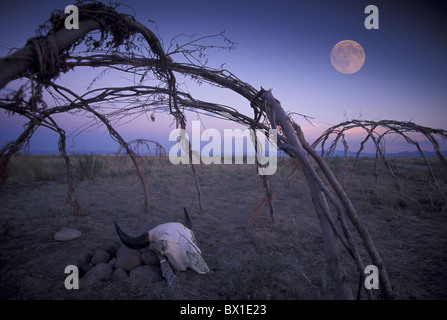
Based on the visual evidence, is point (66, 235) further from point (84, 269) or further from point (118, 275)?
point (118, 275)

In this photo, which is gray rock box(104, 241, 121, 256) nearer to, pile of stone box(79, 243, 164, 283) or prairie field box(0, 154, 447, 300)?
pile of stone box(79, 243, 164, 283)

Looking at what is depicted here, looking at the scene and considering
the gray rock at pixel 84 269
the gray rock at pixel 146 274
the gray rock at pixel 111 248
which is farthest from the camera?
the gray rock at pixel 111 248

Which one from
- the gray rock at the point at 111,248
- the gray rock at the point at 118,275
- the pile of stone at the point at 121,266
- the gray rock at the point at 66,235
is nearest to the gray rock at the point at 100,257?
the pile of stone at the point at 121,266

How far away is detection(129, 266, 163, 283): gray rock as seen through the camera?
3.06 m

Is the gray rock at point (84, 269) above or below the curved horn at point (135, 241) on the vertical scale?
below

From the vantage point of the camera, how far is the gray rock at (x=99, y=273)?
3051mm

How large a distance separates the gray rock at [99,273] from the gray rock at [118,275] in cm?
10

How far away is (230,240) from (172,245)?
5.86 ft

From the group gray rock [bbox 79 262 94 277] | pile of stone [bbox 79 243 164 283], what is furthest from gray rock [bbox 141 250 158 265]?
gray rock [bbox 79 262 94 277]

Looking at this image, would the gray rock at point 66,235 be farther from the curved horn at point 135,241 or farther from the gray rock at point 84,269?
the curved horn at point 135,241

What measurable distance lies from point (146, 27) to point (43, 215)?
6.26 m

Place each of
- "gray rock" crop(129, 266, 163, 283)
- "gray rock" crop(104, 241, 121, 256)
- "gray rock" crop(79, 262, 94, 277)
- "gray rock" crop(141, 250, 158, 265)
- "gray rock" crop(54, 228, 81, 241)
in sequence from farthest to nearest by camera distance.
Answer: "gray rock" crop(54, 228, 81, 241) < "gray rock" crop(104, 241, 121, 256) < "gray rock" crop(141, 250, 158, 265) < "gray rock" crop(79, 262, 94, 277) < "gray rock" crop(129, 266, 163, 283)

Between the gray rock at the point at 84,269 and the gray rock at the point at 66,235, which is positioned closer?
the gray rock at the point at 84,269

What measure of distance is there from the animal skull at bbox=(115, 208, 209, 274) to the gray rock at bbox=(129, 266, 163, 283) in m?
0.27
